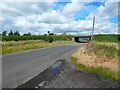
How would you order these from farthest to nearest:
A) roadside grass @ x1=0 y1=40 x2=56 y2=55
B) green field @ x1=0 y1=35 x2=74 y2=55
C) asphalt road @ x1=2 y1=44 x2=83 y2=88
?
green field @ x1=0 y1=35 x2=74 y2=55
roadside grass @ x1=0 y1=40 x2=56 y2=55
asphalt road @ x1=2 y1=44 x2=83 y2=88

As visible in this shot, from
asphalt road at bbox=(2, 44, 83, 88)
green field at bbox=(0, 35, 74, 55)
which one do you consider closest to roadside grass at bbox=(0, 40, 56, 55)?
green field at bbox=(0, 35, 74, 55)

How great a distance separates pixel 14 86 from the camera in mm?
9852

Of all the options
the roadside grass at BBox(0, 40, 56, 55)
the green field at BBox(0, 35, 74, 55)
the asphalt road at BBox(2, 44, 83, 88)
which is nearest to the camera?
the asphalt road at BBox(2, 44, 83, 88)

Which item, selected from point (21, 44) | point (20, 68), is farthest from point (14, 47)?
point (20, 68)

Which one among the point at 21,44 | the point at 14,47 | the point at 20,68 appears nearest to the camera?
the point at 20,68

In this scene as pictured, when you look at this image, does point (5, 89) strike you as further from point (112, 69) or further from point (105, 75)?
point (112, 69)

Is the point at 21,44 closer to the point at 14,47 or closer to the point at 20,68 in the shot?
the point at 14,47

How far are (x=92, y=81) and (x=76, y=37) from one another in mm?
114372

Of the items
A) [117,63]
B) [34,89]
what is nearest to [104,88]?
[34,89]

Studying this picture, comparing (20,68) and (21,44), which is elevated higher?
(21,44)

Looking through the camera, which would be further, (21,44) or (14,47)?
(21,44)

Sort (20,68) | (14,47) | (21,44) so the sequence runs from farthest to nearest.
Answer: (21,44)
(14,47)
(20,68)

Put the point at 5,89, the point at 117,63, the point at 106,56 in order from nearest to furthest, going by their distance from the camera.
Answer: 1. the point at 5,89
2. the point at 117,63
3. the point at 106,56

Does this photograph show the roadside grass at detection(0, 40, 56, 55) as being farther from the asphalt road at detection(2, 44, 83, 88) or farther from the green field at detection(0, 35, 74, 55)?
the asphalt road at detection(2, 44, 83, 88)
